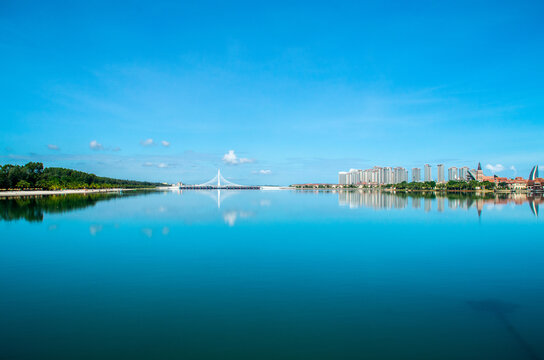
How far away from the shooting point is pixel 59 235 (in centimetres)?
1073

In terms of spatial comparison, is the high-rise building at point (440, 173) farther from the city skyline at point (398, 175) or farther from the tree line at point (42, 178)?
the tree line at point (42, 178)

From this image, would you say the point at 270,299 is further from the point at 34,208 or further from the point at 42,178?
the point at 42,178

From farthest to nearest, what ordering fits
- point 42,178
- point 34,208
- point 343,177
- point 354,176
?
point 343,177, point 354,176, point 42,178, point 34,208

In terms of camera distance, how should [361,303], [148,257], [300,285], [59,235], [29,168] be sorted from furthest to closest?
[29,168]
[59,235]
[148,257]
[300,285]
[361,303]

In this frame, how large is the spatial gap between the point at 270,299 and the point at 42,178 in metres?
51.6

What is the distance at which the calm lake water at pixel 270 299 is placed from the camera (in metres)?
3.54

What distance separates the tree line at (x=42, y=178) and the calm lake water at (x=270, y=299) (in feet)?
127

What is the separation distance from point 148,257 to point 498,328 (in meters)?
6.76

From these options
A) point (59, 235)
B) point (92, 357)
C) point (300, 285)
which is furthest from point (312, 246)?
point (59, 235)

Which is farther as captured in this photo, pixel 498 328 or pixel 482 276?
pixel 482 276

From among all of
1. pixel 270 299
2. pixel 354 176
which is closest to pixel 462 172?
pixel 354 176

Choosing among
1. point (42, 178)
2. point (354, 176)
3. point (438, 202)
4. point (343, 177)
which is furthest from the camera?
point (343, 177)

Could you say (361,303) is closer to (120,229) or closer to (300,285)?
(300,285)

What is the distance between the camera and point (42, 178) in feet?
150
